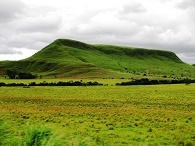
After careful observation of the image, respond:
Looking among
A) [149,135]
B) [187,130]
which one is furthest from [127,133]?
[187,130]

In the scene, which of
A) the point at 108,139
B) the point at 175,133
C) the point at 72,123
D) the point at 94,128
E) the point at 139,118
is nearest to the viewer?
the point at 108,139

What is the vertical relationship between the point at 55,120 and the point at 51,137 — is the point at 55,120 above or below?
below

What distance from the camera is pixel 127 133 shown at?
22.6 m

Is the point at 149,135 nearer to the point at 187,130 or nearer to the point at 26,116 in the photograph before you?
the point at 187,130

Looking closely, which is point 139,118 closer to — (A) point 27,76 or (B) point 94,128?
(B) point 94,128

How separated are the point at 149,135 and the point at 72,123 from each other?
26.8 feet

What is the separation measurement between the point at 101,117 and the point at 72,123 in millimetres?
4936

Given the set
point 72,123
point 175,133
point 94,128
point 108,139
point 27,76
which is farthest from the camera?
point 27,76

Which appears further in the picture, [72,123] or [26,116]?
[26,116]

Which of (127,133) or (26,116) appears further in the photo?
(26,116)

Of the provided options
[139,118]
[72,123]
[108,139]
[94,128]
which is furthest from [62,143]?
[139,118]

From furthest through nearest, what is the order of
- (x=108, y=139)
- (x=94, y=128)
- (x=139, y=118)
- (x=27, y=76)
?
(x=27, y=76) → (x=139, y=118) → (x=94, y=128) → (x=108, y=139)

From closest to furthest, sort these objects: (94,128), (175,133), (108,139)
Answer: (108,139) < (175,133) < (94,128)

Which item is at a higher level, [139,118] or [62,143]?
[62,143]
